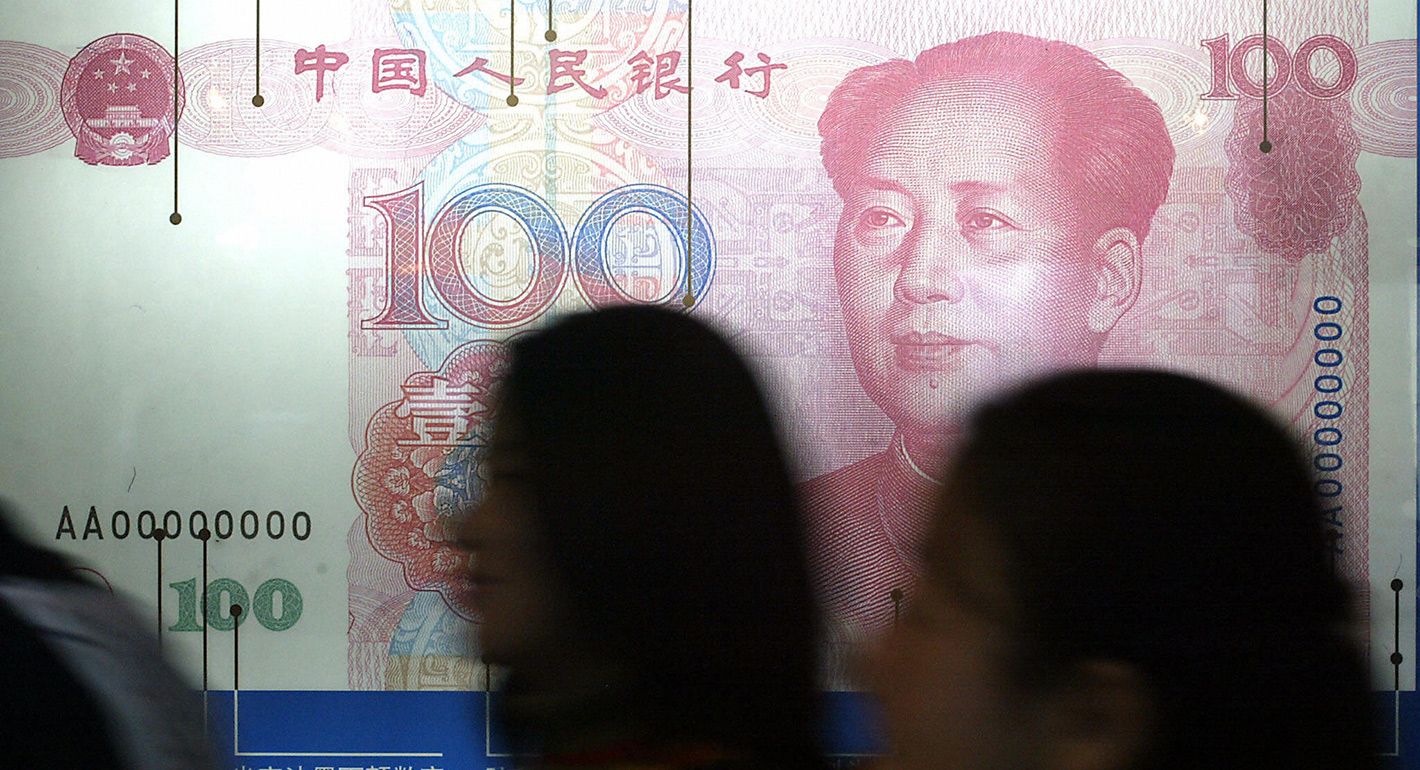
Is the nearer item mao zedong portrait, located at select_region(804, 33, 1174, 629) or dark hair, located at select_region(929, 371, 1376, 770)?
dark hair, located at select_region(929, 371, 1376, 770)

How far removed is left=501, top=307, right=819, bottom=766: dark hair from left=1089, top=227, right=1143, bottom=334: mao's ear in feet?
1.84

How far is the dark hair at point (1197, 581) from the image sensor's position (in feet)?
2.74

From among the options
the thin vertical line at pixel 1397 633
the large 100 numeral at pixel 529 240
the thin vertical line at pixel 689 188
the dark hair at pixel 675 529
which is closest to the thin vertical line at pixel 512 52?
the large 100 numeral at pixel 529 240

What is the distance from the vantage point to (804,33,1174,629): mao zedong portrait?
1.72 metres

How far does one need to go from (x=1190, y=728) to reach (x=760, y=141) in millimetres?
1088

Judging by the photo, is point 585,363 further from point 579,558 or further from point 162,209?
point 162,209

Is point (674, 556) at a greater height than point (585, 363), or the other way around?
point (585, 363)

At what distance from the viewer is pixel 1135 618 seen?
2.81 feet

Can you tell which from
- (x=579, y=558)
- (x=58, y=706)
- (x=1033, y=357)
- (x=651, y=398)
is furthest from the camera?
(x=1033, y=357)

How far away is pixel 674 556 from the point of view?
1.40 metres

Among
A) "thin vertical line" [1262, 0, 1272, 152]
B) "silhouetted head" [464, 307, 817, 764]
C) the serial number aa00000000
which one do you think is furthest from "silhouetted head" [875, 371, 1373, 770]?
the serial number aa00000000

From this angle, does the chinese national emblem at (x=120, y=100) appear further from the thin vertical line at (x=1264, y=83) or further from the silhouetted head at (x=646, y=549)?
the thin vertical line at (x=1264, y=83)

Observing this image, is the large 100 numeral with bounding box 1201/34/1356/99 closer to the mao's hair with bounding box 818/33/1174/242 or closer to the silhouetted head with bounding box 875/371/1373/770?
the mao's hair with bounding box 818/33/1174/242

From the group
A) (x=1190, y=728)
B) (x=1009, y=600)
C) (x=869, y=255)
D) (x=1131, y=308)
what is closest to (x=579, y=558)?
(x=1009, y=600)
